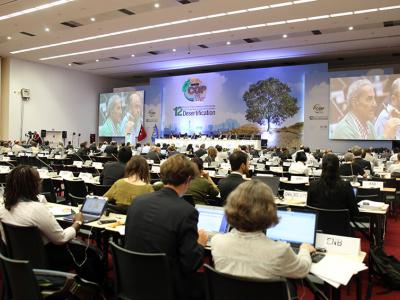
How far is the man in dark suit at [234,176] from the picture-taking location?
4.49 m

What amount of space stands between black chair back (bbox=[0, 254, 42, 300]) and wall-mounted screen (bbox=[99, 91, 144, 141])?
2264 centimetres

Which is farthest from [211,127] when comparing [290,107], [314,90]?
[314,90]

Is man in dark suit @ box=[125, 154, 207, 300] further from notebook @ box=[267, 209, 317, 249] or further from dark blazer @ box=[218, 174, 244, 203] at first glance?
dark blazer @ box=[218, 174, 244, 203]

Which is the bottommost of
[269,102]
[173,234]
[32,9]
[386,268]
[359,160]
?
[386,268]

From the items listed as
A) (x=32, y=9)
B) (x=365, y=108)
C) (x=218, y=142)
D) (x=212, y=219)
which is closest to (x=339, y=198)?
(x=212, y=219)

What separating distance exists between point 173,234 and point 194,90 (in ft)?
69.3

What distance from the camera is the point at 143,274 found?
2213 mm

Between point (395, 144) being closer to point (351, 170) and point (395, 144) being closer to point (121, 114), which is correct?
point (351, 170)

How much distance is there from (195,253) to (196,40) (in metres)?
15.2

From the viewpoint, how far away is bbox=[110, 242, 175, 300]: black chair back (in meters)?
2.16

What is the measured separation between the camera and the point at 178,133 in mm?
23875

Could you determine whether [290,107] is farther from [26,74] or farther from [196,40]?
[26,74]

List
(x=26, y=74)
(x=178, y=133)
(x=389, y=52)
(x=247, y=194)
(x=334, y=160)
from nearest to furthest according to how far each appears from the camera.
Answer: (x=247, y=194), (x=334, y=160), (x=389, y=52), (x=26, y=74), (x=178, y=133)

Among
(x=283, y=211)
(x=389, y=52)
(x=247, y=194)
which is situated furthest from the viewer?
(x=389, y=52)
